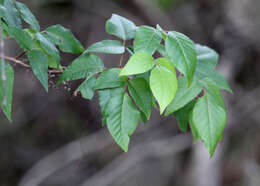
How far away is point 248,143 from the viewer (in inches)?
→ 191

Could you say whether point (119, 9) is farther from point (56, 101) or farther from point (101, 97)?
point (101, 97)

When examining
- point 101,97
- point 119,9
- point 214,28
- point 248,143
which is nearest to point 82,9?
point 119,9

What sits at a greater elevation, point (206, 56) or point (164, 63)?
point (164, 63)

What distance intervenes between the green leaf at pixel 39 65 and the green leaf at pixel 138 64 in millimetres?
240

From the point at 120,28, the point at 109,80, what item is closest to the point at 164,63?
the point at 109,80

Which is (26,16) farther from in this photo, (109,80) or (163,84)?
(163,84)

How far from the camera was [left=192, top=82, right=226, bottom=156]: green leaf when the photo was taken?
92 centimetres

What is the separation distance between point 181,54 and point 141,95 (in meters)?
0.15

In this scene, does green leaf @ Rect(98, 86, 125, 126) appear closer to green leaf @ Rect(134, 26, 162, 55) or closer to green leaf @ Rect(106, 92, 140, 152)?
green leaf @ Rect(106, 92, 140, 152)

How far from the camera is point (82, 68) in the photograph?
936mm

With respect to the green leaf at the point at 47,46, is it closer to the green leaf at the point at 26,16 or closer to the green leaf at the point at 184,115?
the green leaf at the point at 26,16

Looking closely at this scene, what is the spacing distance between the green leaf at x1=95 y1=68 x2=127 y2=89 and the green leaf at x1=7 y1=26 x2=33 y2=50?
8.6 inches

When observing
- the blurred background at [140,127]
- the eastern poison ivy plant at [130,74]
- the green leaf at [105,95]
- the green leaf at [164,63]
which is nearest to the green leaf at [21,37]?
the eastern poison ivy plant at [130,74]

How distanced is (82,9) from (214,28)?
1.59m
